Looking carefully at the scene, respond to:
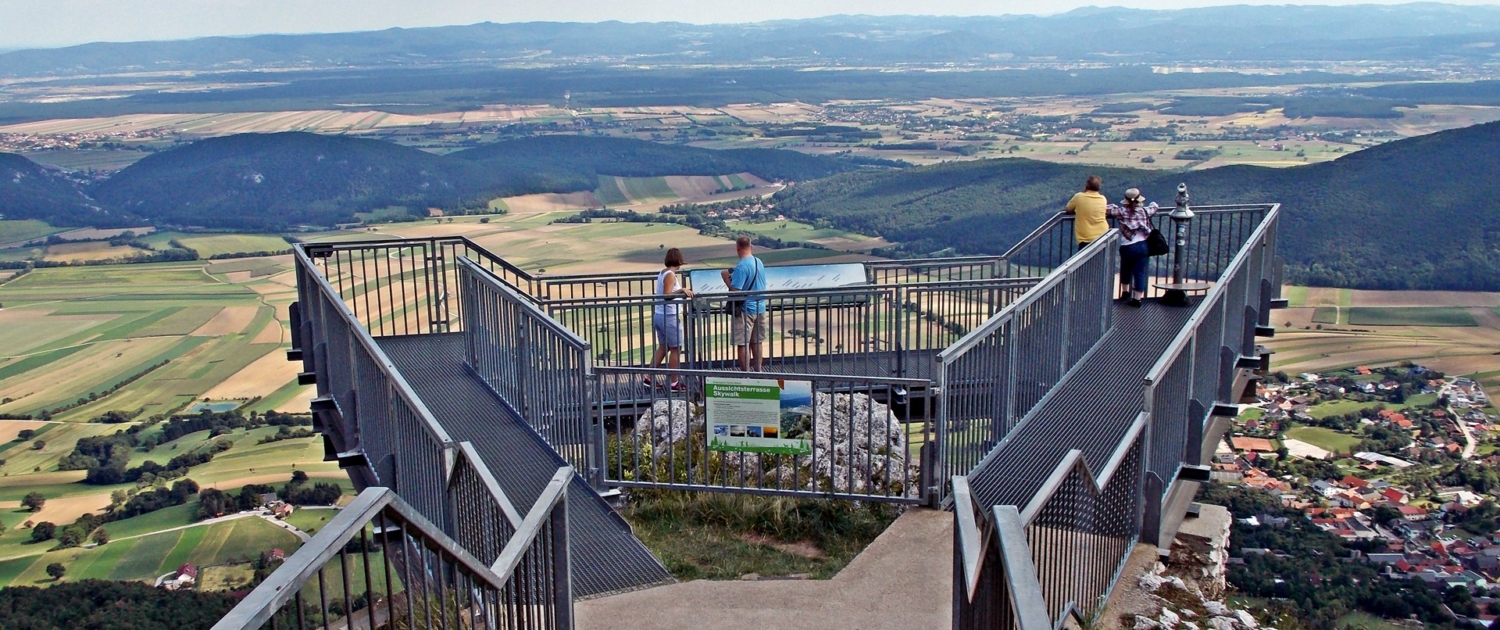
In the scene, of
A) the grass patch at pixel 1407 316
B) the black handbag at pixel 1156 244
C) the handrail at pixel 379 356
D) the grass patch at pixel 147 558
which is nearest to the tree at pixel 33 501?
the grass patch at pixel 147 558

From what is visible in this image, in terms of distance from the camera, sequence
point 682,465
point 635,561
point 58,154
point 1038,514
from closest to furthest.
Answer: point 1038,514 → point 635,561 → point 682,465 → point 58,154

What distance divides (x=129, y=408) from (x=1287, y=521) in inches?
1903

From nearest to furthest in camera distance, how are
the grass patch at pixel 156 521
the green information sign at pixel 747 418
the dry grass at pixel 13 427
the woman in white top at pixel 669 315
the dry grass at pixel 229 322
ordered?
1. the green information sign at pixel 747 418
2. the woman in white top at pixel 669 315
3. the grass patch at pixel 156 521
4. the dry grass at pixel 13 427
5. the dry grass at pixel 229 322

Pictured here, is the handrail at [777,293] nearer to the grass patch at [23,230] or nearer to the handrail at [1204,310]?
the handrail at [1204,310]

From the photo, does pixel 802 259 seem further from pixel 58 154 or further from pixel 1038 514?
pixel 58 154

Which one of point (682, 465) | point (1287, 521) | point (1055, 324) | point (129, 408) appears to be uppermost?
point (1055, 324)

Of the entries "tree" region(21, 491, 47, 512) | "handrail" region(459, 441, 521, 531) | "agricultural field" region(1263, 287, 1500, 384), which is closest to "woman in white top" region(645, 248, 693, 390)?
"handrail" region(459, 441, 521, 531)

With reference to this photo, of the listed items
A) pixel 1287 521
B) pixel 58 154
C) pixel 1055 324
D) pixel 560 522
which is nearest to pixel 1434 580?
pixel 1287 521

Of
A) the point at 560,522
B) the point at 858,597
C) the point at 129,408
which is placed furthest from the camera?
the point at 129,408

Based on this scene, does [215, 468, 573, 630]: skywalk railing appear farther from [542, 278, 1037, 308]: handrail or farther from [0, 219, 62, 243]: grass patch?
[0, 219, 62, 243]: grass patch

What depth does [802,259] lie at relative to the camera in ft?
209

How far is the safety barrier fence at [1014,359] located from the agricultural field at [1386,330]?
144ft

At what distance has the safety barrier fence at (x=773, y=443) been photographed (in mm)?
8414

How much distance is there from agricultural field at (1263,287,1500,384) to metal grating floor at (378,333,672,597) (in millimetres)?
46603
